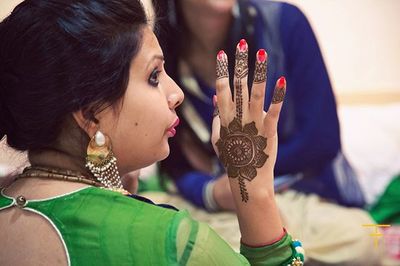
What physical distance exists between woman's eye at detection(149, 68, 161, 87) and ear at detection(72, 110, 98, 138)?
4.2 inches

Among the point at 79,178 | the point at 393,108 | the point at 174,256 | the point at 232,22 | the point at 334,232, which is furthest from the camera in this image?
the point at 393,108

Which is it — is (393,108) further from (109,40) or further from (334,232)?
(109,40)

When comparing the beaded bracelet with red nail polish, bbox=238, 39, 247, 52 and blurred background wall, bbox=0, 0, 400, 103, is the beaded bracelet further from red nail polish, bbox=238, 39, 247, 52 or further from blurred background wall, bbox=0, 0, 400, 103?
blurred background wall, bbox=0, 0, 400, 103

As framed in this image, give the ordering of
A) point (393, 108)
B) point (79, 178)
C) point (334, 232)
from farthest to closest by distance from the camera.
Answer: point (393, 108)
point (334, 232)
point (79, 178)

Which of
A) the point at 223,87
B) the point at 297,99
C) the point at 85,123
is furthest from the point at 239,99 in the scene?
the point at 297,99

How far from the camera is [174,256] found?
801mm

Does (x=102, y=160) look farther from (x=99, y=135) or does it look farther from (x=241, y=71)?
(x=241, y=71)

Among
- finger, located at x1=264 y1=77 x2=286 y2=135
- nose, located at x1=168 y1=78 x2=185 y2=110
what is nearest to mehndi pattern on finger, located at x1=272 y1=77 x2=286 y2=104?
finger, located at x1=264 y1=77 x2=286 y2=135

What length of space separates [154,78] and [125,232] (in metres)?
0.25

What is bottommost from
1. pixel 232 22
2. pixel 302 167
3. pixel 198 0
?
pixel 302 167

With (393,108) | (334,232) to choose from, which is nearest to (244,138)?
(334,232)

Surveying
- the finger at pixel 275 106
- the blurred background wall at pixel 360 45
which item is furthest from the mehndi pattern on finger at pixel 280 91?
the blurred background wall at pixel 360 45

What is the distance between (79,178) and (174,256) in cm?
20

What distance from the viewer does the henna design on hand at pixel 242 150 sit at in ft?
3.22
